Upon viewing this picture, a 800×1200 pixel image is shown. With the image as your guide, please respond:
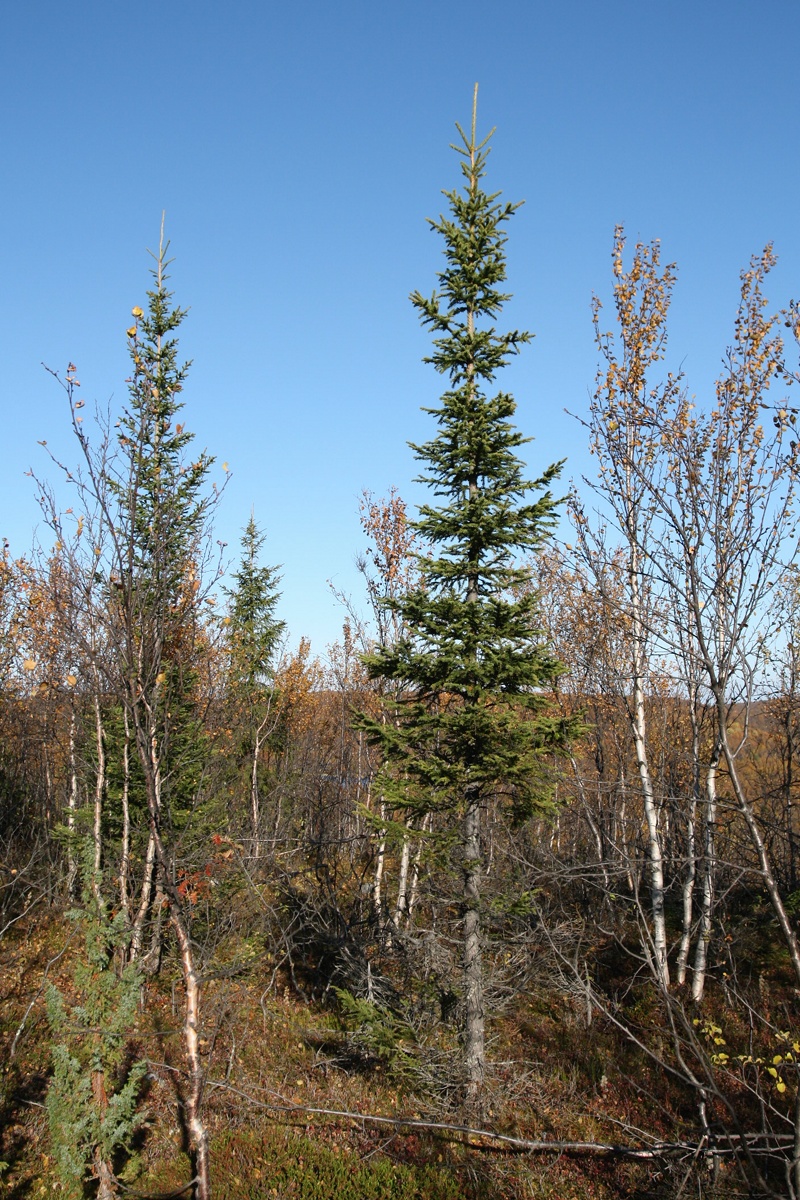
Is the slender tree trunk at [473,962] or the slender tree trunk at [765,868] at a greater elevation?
the slender tree trunk at [765,868]

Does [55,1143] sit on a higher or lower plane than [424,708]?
lower

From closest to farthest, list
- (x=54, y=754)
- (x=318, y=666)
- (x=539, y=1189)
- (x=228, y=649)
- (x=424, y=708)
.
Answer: (x=539, y=1189) < (x=424, y=708) < (x=228, y=649) < (x=54, y=754) < (x=318, y=666)

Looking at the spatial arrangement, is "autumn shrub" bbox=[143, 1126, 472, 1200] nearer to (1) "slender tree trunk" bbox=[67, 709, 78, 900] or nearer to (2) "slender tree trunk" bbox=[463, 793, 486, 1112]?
(2) "slender tree trunk" bbox=[463, 793, 486, 1112]

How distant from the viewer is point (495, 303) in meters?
11.6

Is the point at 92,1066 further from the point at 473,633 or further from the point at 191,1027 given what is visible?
the point at 473,633

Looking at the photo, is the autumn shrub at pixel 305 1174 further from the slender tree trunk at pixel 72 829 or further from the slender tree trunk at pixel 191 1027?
the slender tree trunk at pixel 72 829

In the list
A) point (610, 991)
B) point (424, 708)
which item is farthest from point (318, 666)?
point (424, 708)

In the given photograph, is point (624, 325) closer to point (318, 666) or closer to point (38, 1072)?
point (38, 1072)

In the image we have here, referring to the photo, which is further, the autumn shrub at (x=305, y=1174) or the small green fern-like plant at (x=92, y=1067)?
the autumn shrub at (x=305, y=1174)

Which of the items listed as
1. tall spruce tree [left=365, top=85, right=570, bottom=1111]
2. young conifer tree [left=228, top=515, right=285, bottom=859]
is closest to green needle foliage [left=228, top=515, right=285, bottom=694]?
young conifer tree [left=228, top=515, right=285, bottom=859]

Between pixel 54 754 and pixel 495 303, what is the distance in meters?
22.7

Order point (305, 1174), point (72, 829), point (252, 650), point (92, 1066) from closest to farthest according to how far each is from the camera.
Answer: point (92, 1066) → point (305, 1174) → point (72, 829) → point (252, 650)

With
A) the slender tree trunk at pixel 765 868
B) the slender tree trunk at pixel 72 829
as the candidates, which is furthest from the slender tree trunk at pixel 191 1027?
the slender tree trunk at pixel 72 829

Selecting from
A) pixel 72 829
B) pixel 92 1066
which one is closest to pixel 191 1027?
pixel 92 1066
